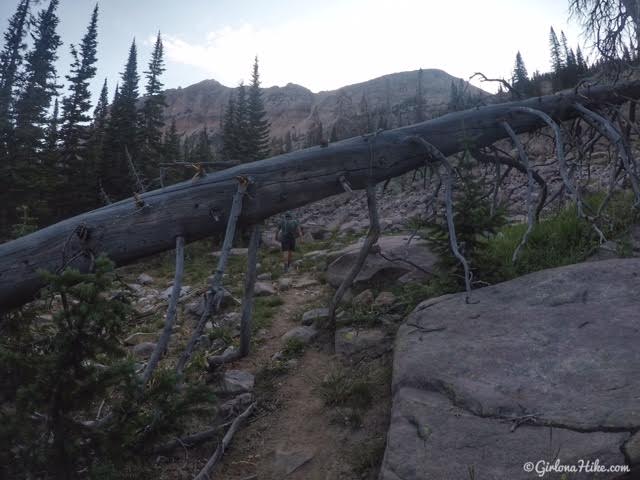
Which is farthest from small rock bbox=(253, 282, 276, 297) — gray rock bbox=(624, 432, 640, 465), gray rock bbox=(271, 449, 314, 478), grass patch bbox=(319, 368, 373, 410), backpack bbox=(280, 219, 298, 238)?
gray rock bbox=(624, 432, 640, 465)

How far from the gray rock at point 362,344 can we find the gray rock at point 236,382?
3.45 ft

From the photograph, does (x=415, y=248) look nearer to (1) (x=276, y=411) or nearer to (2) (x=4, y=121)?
(1) (x=276, y=411)

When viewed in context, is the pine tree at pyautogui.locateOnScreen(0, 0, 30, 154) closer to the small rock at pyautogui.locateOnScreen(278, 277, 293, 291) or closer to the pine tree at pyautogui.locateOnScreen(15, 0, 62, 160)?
the pine tree at pyautogui.locateOnScreen(15, 0, 62, 160)

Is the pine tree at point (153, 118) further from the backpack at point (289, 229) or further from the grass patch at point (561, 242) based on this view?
the grass patch at point (561, 242)

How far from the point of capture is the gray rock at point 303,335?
4.99 m

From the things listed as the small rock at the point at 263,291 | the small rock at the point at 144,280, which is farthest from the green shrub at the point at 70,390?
the small rock at the point at 144,280

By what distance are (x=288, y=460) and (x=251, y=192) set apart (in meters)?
2.35

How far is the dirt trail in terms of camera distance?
2994mm

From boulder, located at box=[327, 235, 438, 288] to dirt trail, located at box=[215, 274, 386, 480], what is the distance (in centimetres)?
210

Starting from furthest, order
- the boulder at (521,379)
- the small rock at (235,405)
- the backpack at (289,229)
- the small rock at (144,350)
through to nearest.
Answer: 1. the backpack at (289,229)
2. the small rock at (144,350)
3. the small rock at (235,405)
4. the boulder at (521,379)

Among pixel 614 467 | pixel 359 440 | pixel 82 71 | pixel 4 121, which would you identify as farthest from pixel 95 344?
pixel 82 71

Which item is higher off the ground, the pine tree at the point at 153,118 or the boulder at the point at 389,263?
the pine tree at the point at 153,118

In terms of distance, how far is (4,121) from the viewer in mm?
21453

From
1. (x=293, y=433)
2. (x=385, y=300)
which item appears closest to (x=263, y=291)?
(x=385, y=300)
